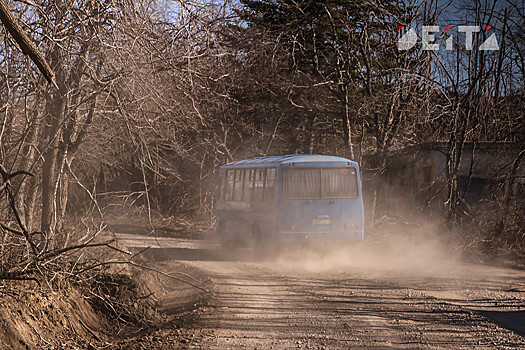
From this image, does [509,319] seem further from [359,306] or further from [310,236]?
[310,236]

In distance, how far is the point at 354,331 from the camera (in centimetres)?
768

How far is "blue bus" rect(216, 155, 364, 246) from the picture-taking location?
16.4 meters

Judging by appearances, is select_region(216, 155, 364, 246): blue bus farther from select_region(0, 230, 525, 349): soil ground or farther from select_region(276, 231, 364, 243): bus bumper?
select_region(0, 230, 525, 349): soil ground

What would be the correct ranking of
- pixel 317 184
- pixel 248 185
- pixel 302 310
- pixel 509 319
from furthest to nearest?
pixel 248 185
pixel 317 184
pixel 302 310
pixel 509 319

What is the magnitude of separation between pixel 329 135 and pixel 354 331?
20.1 meters

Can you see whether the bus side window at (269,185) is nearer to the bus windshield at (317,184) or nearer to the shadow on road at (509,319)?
the bus windshield at (317,184)

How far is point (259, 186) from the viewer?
1773 centimetres

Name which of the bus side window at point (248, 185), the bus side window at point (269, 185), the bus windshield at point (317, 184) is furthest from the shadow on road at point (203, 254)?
the bus windshield at point (317, 184)

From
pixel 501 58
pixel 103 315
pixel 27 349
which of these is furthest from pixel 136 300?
pixel 501 58

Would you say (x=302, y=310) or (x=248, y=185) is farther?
(x=248, y=185)

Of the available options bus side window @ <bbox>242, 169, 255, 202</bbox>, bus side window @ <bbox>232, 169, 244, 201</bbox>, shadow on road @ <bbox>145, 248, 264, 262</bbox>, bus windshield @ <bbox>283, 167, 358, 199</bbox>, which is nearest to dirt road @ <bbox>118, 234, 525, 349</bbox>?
shadow on road @ <bbox>145, 248, 264, 262</bbox>

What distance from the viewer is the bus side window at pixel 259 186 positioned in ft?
57.6

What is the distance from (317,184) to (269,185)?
4.55ft

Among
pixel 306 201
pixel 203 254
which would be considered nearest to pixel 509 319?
pixel 306 201
